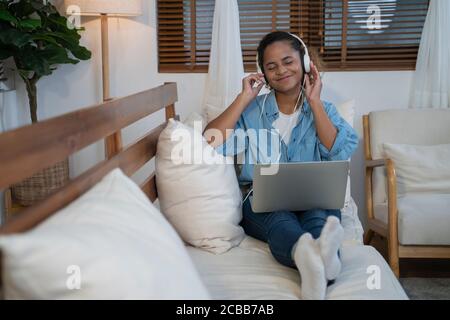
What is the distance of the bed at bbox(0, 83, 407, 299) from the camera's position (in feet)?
3.57

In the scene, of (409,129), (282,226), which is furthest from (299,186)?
(409,129)

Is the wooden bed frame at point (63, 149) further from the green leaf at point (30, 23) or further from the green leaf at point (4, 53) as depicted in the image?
the green leaf at point (4, 53)

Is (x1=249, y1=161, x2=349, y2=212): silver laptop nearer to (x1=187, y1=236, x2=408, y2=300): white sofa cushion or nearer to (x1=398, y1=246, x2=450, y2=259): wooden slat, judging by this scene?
(x1=187, y1=236, x2=408, y2=300): white sofa cushion

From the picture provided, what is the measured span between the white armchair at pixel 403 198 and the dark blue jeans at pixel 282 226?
575 millimetres

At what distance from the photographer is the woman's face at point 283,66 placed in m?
2.36

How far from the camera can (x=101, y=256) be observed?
1.03 metres

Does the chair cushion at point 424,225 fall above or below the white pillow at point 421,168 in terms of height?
below

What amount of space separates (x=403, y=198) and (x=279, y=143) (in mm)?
835

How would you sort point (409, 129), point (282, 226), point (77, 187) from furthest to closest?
point (409, 129), point (282, 226), point (77, 187)

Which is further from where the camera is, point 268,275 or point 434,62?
point 434,62

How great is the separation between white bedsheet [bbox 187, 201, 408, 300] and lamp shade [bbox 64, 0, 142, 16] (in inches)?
59.9

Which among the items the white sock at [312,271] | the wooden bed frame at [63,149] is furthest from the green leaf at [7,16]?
the white sock at [312,271]

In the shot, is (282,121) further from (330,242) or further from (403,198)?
(330,242)
